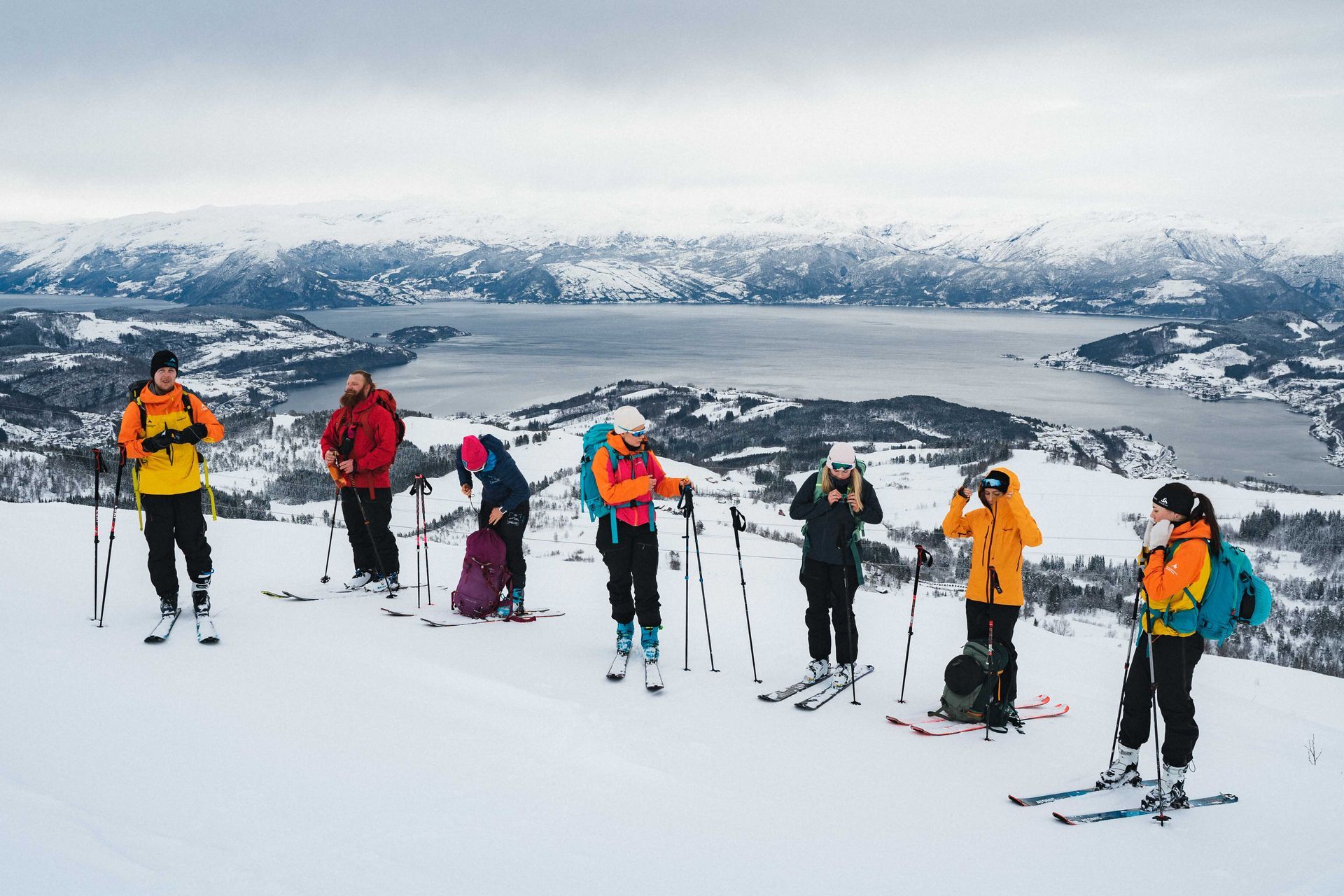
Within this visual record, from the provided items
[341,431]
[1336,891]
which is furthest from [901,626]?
[341,431]

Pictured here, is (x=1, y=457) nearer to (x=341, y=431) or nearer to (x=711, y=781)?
(x=341, y=431)

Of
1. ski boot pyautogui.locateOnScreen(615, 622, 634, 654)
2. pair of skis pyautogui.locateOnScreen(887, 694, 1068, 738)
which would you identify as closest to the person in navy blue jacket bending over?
ski boot pyautogui.locateOnScreen(615, 622, 634, 654)

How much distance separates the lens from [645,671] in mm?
6590

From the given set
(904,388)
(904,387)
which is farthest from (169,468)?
(904,387)

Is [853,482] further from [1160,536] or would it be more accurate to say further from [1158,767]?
[1158,767]

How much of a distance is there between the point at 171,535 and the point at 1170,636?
24.4 feet

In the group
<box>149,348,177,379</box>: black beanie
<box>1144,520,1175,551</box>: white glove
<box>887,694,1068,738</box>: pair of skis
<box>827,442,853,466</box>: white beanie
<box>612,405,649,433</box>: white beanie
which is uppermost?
<box>149,348,177,379</box>: black beanie

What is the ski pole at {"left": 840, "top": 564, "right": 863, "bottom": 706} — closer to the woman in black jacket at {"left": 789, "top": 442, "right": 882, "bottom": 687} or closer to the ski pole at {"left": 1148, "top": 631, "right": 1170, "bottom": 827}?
the woman in black jacket at {"left": 789, "top": 442, "right": 882, "bottom": 687}

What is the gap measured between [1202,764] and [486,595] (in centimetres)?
636

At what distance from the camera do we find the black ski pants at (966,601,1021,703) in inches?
246

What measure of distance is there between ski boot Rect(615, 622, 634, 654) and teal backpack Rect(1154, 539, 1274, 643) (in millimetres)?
4088

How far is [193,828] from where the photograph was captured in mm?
3434

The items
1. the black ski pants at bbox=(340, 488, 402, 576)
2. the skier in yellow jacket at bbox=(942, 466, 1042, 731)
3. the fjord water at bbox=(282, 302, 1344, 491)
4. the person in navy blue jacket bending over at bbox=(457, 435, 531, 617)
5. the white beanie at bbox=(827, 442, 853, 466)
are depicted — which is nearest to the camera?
the skier in yellow jacket at bbox=(942, 466, 1042, 731)

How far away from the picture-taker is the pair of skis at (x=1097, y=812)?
15.7ft
